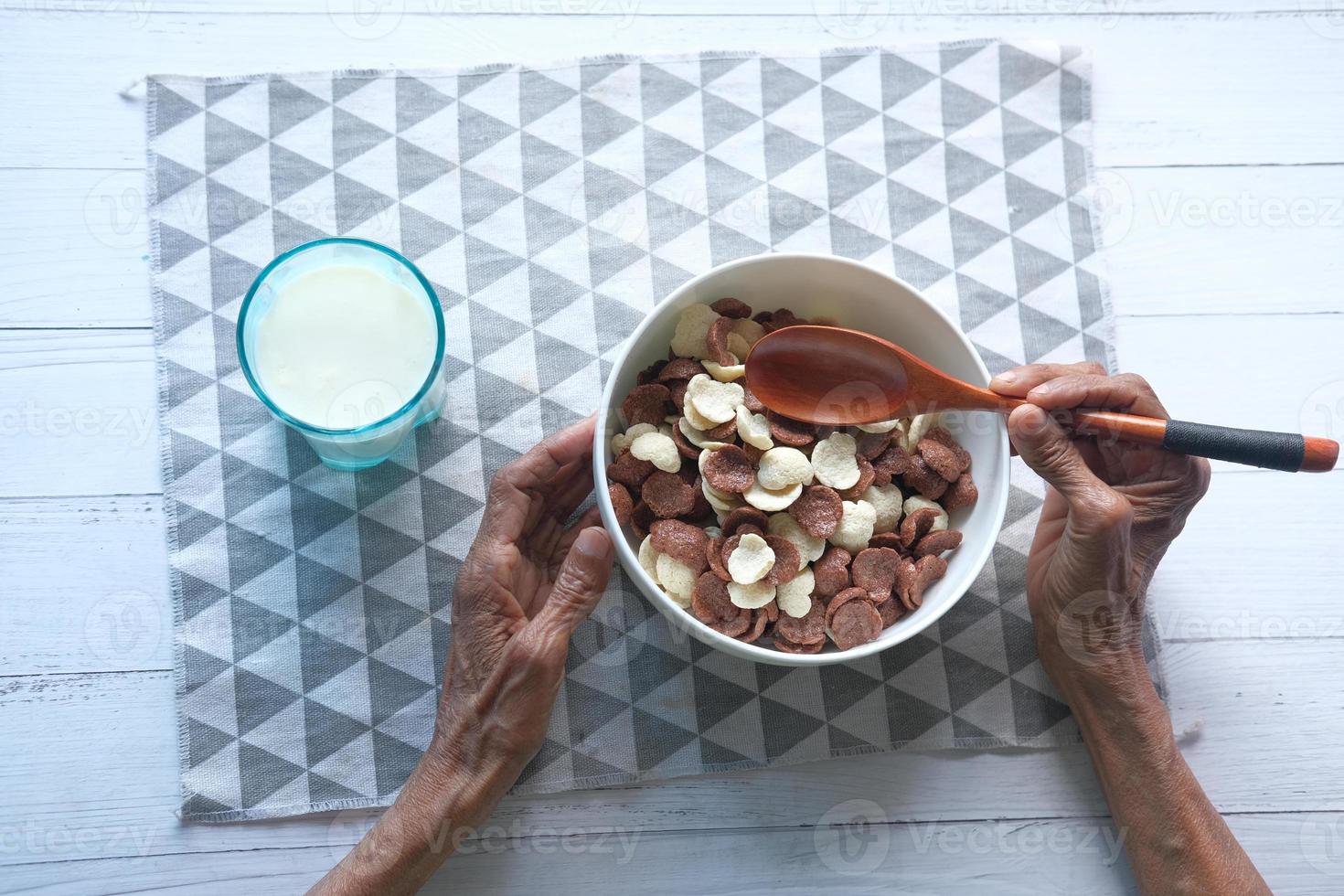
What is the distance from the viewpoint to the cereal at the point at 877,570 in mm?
1032

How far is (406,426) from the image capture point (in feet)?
3.81

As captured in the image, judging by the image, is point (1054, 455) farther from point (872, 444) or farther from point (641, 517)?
point (641, 517)

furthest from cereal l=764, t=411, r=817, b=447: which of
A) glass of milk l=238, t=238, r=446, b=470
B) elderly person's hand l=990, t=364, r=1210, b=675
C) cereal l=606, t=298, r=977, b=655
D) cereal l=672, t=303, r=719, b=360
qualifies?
glass of milk l=238, t=238, r=446, b=470

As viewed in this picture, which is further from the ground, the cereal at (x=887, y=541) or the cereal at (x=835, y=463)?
the cereal at (x=835, y=463)

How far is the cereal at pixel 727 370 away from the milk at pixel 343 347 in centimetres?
31

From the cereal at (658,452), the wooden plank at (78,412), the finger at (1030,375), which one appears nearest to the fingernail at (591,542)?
the cereal at (658,452)

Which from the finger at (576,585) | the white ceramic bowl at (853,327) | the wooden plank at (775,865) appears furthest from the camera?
the wooden plank at (775,865)

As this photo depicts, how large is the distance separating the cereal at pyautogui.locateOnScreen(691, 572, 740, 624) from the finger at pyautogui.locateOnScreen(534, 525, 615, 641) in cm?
13

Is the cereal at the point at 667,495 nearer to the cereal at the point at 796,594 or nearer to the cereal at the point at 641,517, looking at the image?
the cereal at the point at 641,517

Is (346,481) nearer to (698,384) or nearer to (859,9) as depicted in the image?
(698,384)

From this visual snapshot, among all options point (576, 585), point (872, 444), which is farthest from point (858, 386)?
point (576, 585)

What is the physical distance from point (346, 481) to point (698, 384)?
49 centimetres

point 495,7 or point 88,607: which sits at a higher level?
point 495,7

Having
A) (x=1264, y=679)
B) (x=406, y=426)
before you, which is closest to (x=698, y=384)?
(x=406, y=426)
